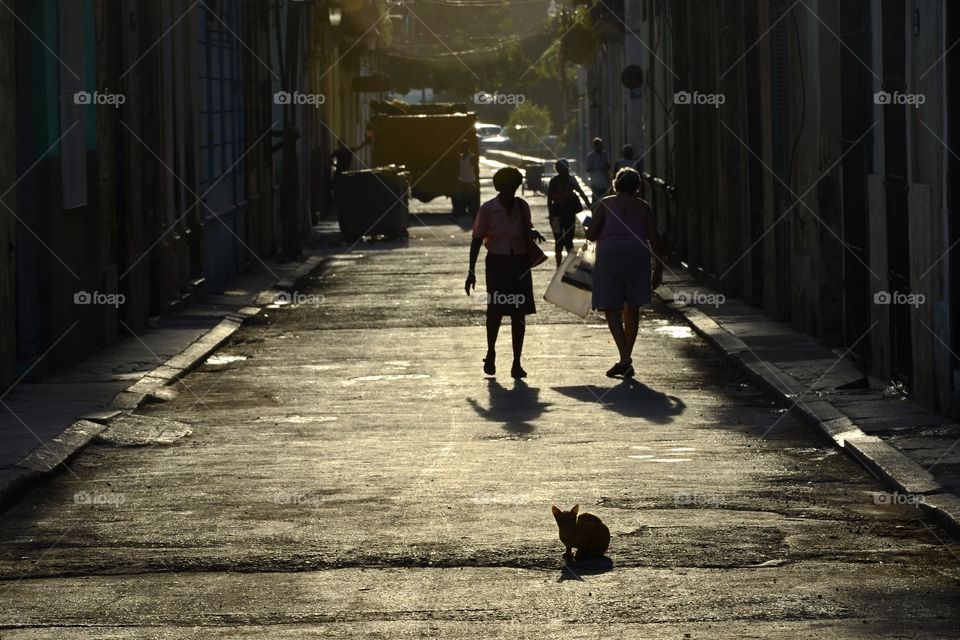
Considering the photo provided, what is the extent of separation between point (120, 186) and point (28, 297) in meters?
3.91

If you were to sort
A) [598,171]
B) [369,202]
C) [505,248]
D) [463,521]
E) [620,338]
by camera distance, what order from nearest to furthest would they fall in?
[463,521] → [620,338] → [505,248] → [369,202] → [598,171]

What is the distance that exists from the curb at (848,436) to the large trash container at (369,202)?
54.9ft

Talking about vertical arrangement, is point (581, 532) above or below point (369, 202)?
above

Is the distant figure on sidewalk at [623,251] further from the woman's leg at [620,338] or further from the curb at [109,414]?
the curb at [109,414]

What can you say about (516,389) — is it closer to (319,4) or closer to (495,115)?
(319,4)

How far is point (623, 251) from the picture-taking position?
1522 centimetres

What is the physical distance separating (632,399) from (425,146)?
106 feet

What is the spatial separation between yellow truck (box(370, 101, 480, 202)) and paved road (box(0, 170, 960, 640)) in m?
29.9

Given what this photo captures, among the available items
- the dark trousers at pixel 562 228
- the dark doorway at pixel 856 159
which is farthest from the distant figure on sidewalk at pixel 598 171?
the dark doorway at pixel 856 159

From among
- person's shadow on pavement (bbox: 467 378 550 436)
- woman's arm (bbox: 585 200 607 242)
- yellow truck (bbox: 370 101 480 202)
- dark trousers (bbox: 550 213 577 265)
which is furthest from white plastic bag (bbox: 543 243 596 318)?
yellow truck (bbox: 370 101 480 202)

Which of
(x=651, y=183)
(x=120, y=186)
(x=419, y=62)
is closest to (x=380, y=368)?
(x=120, y=186)

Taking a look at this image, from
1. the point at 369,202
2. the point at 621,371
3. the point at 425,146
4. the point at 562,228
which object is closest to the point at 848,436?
the point at 621,371

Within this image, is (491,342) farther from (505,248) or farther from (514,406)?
(514,406)

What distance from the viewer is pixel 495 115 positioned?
11612 centimetres
